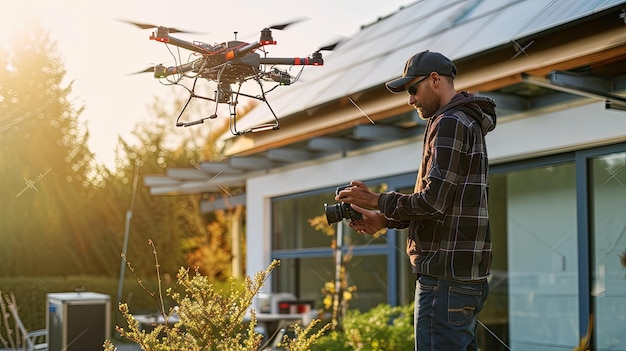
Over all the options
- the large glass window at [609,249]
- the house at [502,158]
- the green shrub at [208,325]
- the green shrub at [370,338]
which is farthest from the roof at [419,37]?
the green shrub at [208,325]

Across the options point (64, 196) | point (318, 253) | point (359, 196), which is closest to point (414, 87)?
point (359, 196)

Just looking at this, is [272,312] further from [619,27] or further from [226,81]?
[226,81]

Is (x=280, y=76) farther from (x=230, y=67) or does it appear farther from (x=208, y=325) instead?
(x=208, y=325)

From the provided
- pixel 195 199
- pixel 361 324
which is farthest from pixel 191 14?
pixel 195 199

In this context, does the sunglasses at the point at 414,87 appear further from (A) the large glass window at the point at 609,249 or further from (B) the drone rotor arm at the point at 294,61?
(A) the large glass window at the point at 609,249

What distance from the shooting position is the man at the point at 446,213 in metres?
2.85

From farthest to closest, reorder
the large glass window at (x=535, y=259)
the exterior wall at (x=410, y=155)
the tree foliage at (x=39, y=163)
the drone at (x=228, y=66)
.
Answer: the large glass window at (x=535, y=259) < the exterior wall at (x=410, y=155) < the tree foliage at (x=39, y=163) < the drone at (x=228, y=66)

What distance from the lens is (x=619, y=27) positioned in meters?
5.84

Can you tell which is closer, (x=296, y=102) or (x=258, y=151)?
(x=296, y=102)

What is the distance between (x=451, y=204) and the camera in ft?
9.51

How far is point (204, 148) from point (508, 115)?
686 inches

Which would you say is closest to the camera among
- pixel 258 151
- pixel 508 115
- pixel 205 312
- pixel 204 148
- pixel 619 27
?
pixel 205 312

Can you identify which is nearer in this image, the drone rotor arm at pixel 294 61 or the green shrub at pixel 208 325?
the drone rotor arm at pixel 294 61

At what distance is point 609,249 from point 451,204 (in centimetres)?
415
